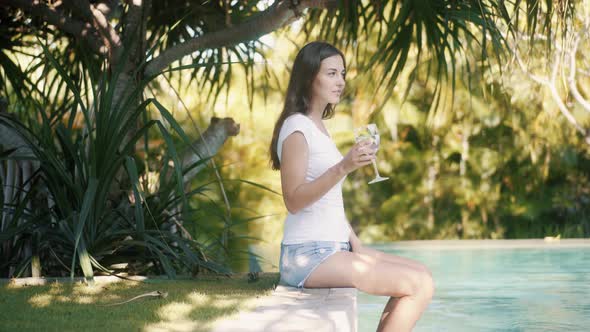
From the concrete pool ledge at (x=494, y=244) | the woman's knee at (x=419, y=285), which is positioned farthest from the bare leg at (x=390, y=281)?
the concrete pool ledge at (x=494, y=244)

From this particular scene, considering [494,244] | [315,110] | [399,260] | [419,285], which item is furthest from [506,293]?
[494,244]

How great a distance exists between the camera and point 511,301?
5.21 metres

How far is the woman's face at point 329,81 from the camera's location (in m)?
3.22

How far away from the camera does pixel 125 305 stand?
3.14 meters

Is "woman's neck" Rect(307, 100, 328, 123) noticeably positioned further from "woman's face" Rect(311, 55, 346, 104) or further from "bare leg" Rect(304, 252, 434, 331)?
"bare leg" Rect(304, 252, 434, 331)

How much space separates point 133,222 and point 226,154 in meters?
10.2

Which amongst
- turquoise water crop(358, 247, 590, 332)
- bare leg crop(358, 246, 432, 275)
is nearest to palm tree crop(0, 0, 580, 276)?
bare leg crop(358, 246, 432, 275)

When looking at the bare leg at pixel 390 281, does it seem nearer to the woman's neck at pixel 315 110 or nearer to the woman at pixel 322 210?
the woman at pixel 322 210

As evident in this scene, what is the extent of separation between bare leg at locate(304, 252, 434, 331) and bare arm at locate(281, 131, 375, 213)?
23 cm

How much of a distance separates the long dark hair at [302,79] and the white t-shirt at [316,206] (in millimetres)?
100

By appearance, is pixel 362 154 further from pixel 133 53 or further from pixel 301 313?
pixel 133 53

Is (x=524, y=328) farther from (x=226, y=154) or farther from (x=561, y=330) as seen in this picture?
(x=226, y=154)

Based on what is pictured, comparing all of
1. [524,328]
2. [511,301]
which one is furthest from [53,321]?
[511,301]

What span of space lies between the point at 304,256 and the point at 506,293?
295 cm
